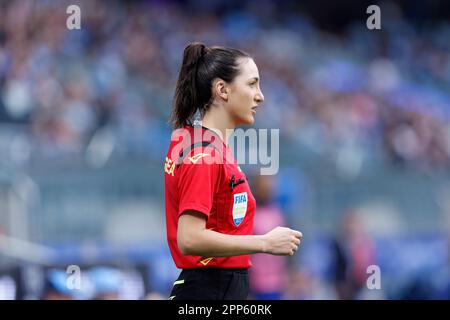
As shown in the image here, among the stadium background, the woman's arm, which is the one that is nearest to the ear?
the woman's arm

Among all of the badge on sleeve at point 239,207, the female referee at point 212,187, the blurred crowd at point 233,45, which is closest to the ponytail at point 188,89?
the female referee at point 212,187

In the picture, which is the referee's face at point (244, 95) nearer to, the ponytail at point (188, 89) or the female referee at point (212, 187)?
the female referee at point (212, 187)

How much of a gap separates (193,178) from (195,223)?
0.18 metres

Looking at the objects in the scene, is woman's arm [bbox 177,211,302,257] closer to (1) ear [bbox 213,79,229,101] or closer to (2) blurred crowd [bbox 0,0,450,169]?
(1) ear [bbox 213,79,229,101]

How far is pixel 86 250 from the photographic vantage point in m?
8.69

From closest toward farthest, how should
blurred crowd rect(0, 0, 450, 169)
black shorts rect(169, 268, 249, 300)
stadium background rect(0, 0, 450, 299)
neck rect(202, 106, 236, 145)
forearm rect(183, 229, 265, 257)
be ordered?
forearm rect(183, 229, 265, 257) → black shorts rect(169, 268, 249, 300) → neck rect(202, 106, 236, 145) → stadium background rect(0, 0, 450, 299) → blurred crowd rect(0, 0, 450, 169)

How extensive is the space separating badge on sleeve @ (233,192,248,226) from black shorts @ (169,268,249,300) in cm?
22

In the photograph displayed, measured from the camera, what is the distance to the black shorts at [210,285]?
12.2 ft

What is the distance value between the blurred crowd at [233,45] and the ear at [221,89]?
18.6ft

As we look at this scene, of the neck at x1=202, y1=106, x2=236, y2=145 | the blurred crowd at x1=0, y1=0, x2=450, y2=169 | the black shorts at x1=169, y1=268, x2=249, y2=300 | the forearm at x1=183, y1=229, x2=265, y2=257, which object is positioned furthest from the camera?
the blurred crowd at x1=0, y1=0, x2=450, y2=169

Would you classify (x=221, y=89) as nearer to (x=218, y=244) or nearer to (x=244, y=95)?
(x=244, y=95)

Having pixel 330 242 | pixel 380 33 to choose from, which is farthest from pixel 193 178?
pixel 380 33

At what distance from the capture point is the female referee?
11.7ft
